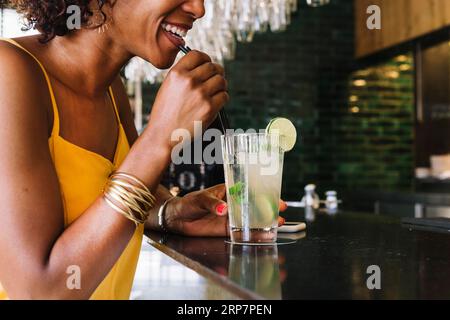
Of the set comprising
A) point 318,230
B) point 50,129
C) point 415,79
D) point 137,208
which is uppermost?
point 415,79

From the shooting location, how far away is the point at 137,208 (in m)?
1.02

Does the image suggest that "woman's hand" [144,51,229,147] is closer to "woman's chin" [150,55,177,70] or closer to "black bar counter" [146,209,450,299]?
"woman's chin" [150,55,177,70]

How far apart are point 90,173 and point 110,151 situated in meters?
0.17

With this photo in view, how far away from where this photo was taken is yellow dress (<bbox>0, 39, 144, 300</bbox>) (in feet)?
3.80

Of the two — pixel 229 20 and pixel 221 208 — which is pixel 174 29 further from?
pixel 229 20

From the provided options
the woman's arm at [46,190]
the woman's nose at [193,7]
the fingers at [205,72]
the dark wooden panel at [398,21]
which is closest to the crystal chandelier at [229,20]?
the dark wooden panel at [398,21]

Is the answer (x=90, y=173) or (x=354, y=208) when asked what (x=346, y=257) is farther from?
(x=354, y=208)

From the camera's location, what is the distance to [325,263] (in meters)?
0.99

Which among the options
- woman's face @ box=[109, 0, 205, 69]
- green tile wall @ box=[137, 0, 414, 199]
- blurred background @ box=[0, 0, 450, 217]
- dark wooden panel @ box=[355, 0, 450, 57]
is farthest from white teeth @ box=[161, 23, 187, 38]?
green tile wall @ box=[137, 0, 414, 199]

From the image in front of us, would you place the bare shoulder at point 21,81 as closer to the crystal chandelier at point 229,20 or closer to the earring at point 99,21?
the earring at point 99,21

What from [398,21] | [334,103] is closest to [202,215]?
[398,21]

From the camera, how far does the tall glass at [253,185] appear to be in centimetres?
117

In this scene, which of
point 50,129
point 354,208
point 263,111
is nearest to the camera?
point 50,129
